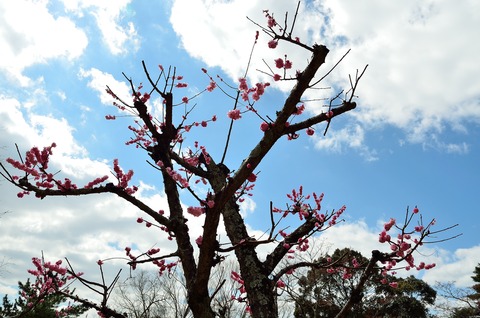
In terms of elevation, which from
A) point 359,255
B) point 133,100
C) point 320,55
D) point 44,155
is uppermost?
point 359,255

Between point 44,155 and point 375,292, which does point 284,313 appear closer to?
point 375,292

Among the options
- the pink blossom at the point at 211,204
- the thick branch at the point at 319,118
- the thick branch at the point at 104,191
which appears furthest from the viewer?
the thick branch at the point at 104,191

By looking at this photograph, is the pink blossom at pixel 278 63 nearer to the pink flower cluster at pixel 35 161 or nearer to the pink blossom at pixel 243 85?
the pink blossom at pixel 243 85

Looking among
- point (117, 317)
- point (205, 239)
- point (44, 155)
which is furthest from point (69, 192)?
point (205, 239)

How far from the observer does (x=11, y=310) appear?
12.6 m

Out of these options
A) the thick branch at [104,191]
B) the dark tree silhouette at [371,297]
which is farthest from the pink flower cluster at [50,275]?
the dark tree silhouette at [371,297]

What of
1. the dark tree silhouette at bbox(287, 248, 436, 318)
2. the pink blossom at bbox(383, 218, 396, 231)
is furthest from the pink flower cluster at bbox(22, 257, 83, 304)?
the dark tree silhouette at bbox(287, 248, 436, 318)

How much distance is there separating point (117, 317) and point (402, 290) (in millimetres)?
19071

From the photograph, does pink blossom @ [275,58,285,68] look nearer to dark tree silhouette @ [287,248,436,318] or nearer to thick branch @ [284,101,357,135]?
thick branch @ [284,101,357,135]

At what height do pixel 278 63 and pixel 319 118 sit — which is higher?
pixel 278 63

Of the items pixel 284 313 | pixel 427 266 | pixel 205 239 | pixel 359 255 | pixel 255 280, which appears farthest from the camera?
pixel 359 255

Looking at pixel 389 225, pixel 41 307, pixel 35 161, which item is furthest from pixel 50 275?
pixel 41 307

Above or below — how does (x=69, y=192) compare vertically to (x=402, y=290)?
below

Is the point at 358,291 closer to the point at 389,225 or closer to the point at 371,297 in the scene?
the point at 389,225
